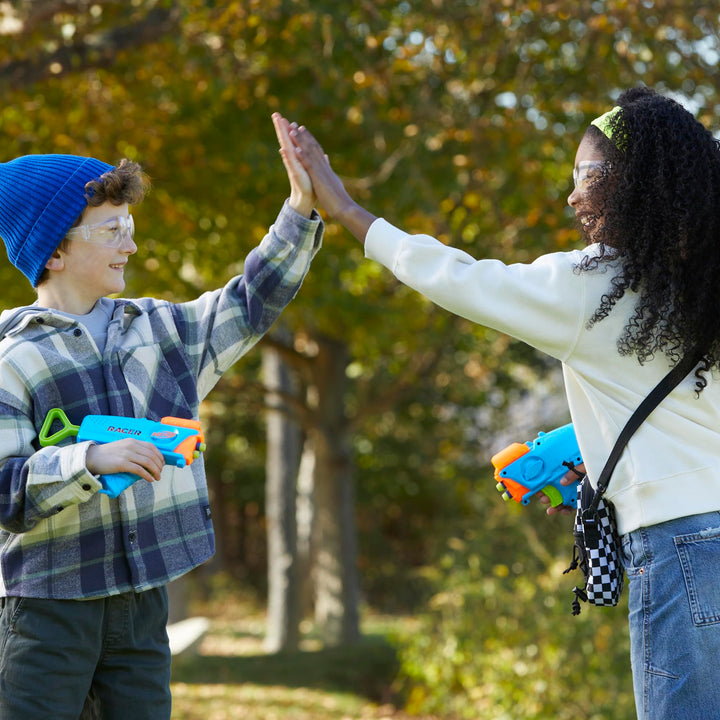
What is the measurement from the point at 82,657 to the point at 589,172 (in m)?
1.49

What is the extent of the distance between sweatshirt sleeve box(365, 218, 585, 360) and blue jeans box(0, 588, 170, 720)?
3.08 ft

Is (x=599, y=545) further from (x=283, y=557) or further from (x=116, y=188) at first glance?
(x=283, y=557)

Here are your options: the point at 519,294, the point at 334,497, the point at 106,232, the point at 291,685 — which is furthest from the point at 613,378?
the point at 334,497

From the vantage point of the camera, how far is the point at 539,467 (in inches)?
90.9

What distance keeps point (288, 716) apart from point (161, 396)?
5412mm

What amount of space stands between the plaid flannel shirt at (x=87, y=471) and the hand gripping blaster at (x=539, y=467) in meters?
0.71

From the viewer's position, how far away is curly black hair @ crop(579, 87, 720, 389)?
1.94 meters

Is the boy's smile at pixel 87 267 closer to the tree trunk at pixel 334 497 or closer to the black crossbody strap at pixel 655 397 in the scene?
the black crossbody strap at pixel 655 397

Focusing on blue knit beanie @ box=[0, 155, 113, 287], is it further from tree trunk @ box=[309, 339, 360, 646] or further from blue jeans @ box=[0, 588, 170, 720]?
tree trunk @ box=[309, 339, 360, 646]

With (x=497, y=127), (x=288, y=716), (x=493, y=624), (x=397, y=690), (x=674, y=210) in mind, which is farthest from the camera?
(x=397, y=690)

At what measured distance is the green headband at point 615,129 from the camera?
2.02 meters

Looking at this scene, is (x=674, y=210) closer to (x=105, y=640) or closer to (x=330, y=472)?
(x=105, y=640)

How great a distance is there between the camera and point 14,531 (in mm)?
2004

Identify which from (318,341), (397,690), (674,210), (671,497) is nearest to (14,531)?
(671,497)
